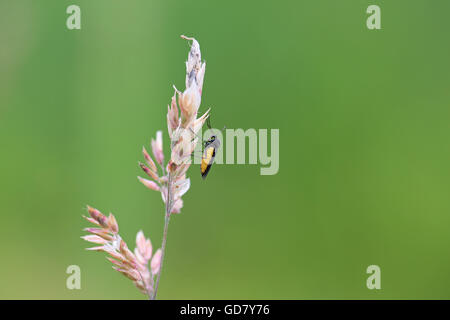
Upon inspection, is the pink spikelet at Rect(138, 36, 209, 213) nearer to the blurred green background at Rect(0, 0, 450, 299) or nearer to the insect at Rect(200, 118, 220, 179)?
the insect at Rect(200, 118, 220, 179)

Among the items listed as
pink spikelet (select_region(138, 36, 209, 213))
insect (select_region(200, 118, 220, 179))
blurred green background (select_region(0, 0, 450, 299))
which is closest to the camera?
pink spikelet (select_region(138, 36, 209, 213))

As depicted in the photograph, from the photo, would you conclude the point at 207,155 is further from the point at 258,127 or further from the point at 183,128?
the point at 258,127

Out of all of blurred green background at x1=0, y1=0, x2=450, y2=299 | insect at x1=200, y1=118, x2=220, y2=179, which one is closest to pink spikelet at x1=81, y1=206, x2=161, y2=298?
insect at x1=200, y1=118, x2=220, y2=179

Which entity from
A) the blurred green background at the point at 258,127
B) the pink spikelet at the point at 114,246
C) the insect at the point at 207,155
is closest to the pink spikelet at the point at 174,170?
the pink spikelet at the point at 114,246

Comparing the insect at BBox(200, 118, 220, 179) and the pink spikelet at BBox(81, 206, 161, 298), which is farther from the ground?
the insect at BBox(200, 118, 220, 179)

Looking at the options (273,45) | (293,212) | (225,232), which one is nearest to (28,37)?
(273,45)

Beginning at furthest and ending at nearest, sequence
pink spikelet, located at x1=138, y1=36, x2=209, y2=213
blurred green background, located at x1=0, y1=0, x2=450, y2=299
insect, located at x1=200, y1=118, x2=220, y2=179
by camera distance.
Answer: blurred green background, located at x1=0, y1=0, x2=450, y2=299
insect, located at x1=200, y1=118, x2=220, y2=179
pink spikelet, located at x1=138, y1=36, x2=209, y2=213

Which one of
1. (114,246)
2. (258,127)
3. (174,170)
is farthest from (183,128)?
(258,127)

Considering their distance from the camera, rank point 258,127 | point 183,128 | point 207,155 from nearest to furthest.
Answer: point 183,128, point 207,155, point 258,127

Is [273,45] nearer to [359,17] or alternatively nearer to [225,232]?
[359,17]
